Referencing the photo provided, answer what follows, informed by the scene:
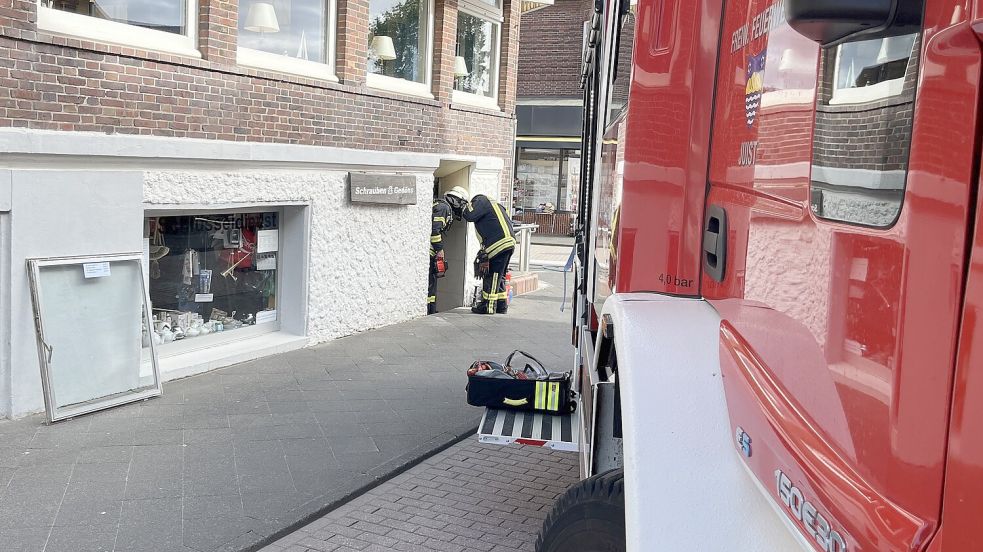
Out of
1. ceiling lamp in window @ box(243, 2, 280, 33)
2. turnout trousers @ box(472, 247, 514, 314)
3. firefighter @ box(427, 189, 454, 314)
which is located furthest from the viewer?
turnout trousers @ box(472, 247, 514, 314)

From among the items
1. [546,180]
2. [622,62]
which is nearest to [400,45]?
[622,62]

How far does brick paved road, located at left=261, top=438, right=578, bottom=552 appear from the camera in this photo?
4.79 meters

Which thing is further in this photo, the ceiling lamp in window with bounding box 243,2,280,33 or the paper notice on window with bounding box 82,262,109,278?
the ceiling lamp in window with bounding box 243,2,280,33

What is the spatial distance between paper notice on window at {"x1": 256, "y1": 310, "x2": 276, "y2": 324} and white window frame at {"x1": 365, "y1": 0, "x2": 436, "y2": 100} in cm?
272

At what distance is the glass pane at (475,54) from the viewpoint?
41.0ft

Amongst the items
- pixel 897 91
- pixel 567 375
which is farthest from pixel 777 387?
pixel 567 375

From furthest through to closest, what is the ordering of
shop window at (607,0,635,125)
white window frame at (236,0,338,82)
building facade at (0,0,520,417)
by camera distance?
white window frame at (236,0,338,82), building facade at (0,0,520,417), shop window at (607,0,635,125)

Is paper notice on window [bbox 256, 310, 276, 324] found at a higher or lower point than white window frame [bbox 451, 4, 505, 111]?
lower

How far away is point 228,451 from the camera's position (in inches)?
235

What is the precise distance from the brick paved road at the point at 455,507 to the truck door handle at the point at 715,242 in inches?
99.9

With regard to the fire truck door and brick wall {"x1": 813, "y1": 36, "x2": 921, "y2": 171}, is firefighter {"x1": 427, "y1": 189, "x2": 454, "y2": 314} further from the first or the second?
brick wall {"x1": 813, "y1": 36, "x2": 921, "y2": 171}

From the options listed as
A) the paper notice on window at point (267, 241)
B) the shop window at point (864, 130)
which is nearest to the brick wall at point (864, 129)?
the shop window at point (864, 130)

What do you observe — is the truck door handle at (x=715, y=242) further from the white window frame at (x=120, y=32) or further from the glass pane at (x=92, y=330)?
the white window frame at (x=120, y=32)

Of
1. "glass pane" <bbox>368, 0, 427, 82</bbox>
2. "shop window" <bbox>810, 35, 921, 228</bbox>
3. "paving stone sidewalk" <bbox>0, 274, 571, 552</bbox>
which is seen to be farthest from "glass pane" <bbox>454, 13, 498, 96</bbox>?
"shop window" <bbox>810, 35, 921, 228</bbox>
